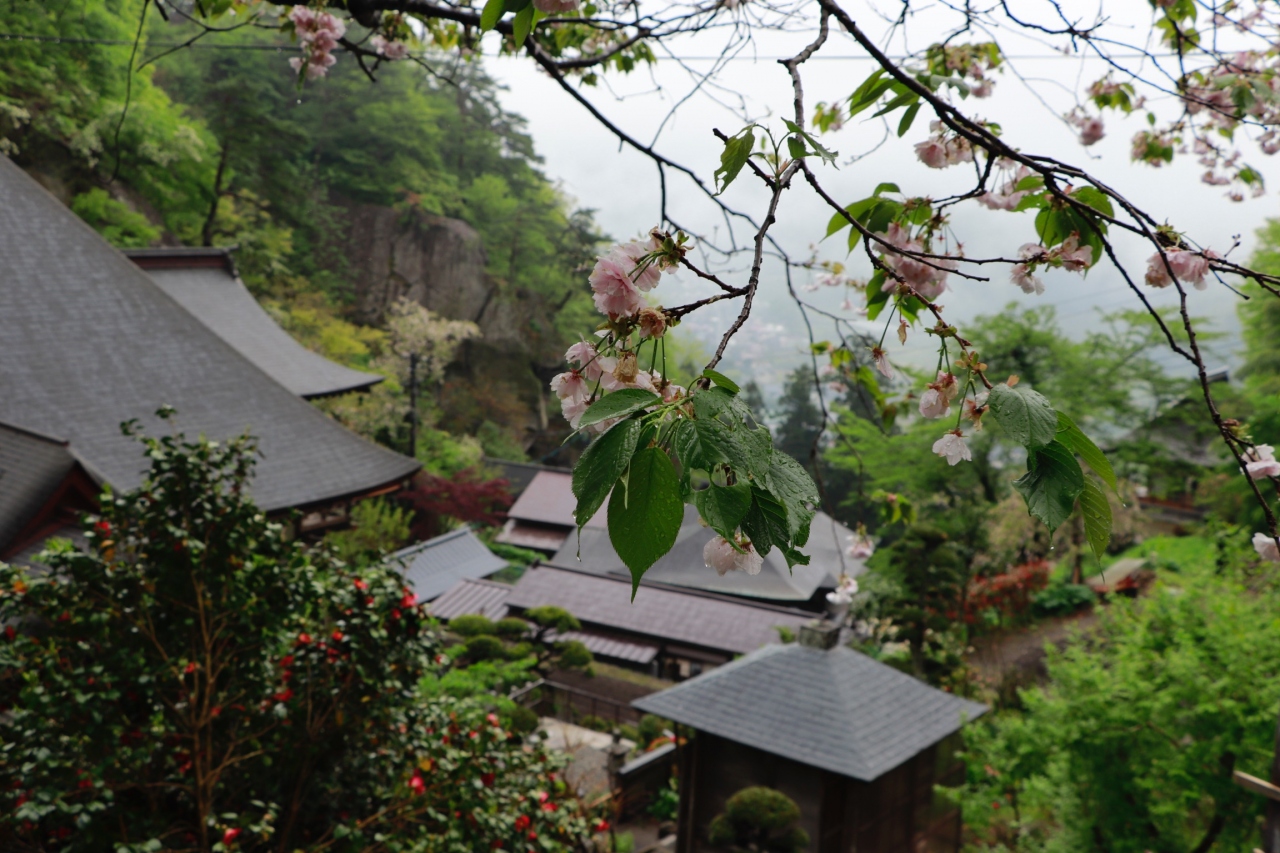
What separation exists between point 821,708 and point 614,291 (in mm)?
4737

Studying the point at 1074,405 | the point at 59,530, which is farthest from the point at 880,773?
the point at 1074,405

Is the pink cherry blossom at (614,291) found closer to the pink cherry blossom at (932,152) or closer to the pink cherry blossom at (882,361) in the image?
the pink cherry blossom at (882,361)

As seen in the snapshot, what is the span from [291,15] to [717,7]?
48.1 inches

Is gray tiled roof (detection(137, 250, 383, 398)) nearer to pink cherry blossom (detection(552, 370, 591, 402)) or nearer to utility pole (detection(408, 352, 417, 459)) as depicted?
utility pole (detection(408, 352, 417, 459))

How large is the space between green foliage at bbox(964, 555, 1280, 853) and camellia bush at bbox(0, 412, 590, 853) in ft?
10.1

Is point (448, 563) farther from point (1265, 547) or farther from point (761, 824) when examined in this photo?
point (1265, 547)

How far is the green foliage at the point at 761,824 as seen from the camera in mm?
4578

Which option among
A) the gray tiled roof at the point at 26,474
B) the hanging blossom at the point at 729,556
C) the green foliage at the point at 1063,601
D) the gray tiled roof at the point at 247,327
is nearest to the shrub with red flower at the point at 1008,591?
the green foliage at the point at 1063,601

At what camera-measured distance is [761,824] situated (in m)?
4.59

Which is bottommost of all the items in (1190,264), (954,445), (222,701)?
(222,701)

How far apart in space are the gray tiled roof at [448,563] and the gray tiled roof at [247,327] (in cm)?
271

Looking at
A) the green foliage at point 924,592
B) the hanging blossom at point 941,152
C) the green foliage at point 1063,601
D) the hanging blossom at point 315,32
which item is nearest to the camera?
the hanging blossom at point 941,152

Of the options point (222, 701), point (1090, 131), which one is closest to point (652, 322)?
point (222, 701)

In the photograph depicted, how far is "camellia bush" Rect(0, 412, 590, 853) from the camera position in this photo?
187 centimetres
